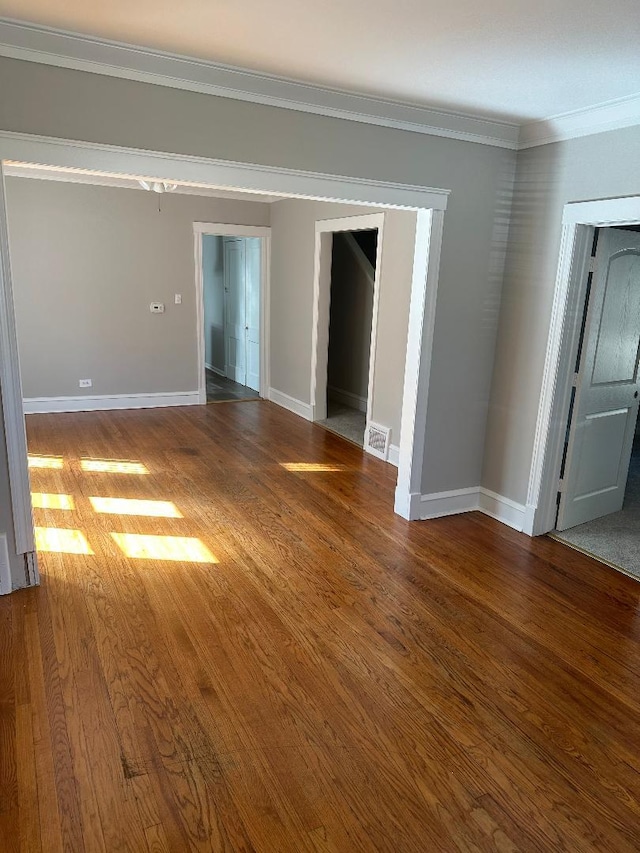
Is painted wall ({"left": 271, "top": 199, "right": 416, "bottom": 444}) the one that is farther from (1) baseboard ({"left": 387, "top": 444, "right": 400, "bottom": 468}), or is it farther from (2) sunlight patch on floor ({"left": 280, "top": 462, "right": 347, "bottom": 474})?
Answer: (2) sunlight patch on floor ({"left": 280, "top": 462, "right": 347, "bottom": 474})

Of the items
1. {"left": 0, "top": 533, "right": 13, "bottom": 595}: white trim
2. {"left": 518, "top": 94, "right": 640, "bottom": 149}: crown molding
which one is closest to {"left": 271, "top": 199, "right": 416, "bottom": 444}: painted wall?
{"left": 518, "top": 94, "right": 640, "bottom": 149}: crown molding

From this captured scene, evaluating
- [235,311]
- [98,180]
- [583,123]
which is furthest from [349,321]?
[583,123]

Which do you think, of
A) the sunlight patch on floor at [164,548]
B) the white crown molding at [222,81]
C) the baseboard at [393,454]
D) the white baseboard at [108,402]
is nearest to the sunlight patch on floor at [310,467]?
the baseboard at [393,454]

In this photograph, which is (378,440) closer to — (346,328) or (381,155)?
(346,328)

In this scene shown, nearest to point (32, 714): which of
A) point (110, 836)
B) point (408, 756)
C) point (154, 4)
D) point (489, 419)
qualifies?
point (110, 836)

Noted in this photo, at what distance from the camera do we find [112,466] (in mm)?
4863

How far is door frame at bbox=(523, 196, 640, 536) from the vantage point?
128 inches

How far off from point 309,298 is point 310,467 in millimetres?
2232

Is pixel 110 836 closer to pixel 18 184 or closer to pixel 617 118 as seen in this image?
pixel 617 118

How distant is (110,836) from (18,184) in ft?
19.9

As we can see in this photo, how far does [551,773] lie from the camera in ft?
6.53

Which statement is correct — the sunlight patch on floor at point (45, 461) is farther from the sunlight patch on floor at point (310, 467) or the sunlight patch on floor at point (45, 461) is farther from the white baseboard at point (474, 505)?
the white baseboard at point (474, 505)

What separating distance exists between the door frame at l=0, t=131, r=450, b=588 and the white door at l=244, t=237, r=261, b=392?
4.21 metres

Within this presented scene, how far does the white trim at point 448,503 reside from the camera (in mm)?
4035
